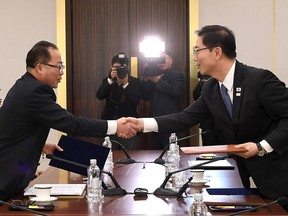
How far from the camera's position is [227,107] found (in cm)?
259

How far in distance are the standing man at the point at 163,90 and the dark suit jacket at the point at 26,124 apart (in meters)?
2.66

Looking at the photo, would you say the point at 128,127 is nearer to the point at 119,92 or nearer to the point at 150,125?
the point at 150,125

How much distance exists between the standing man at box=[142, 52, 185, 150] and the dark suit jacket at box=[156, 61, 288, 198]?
Answer: 2763mm

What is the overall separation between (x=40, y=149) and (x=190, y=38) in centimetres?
359

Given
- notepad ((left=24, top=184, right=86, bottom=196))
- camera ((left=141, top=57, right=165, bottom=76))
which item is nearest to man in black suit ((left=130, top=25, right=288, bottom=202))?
notepad ((left=24, top=184, right=86, bottom=196))

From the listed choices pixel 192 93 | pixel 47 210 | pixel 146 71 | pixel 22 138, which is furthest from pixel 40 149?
pixel 192 93

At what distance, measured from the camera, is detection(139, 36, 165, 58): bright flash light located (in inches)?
233

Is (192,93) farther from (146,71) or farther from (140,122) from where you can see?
(140,122)

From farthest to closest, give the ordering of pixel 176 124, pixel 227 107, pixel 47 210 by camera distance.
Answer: pixel 176 124
pixel 227 107
pixel 47 210

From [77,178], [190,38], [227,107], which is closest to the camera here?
[227,107]

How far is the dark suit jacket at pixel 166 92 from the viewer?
5.38 m

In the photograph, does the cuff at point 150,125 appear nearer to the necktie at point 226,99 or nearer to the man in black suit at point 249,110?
the man in black suit at point 249,110

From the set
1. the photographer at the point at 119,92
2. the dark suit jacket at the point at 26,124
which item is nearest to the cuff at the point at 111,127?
the dark suit jacket at the point at 26,124

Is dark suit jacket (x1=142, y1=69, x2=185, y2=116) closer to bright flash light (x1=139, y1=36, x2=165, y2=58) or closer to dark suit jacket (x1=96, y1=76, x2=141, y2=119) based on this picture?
dark suit jacket (x1=96, y1=76, x2=141, y2=119)
